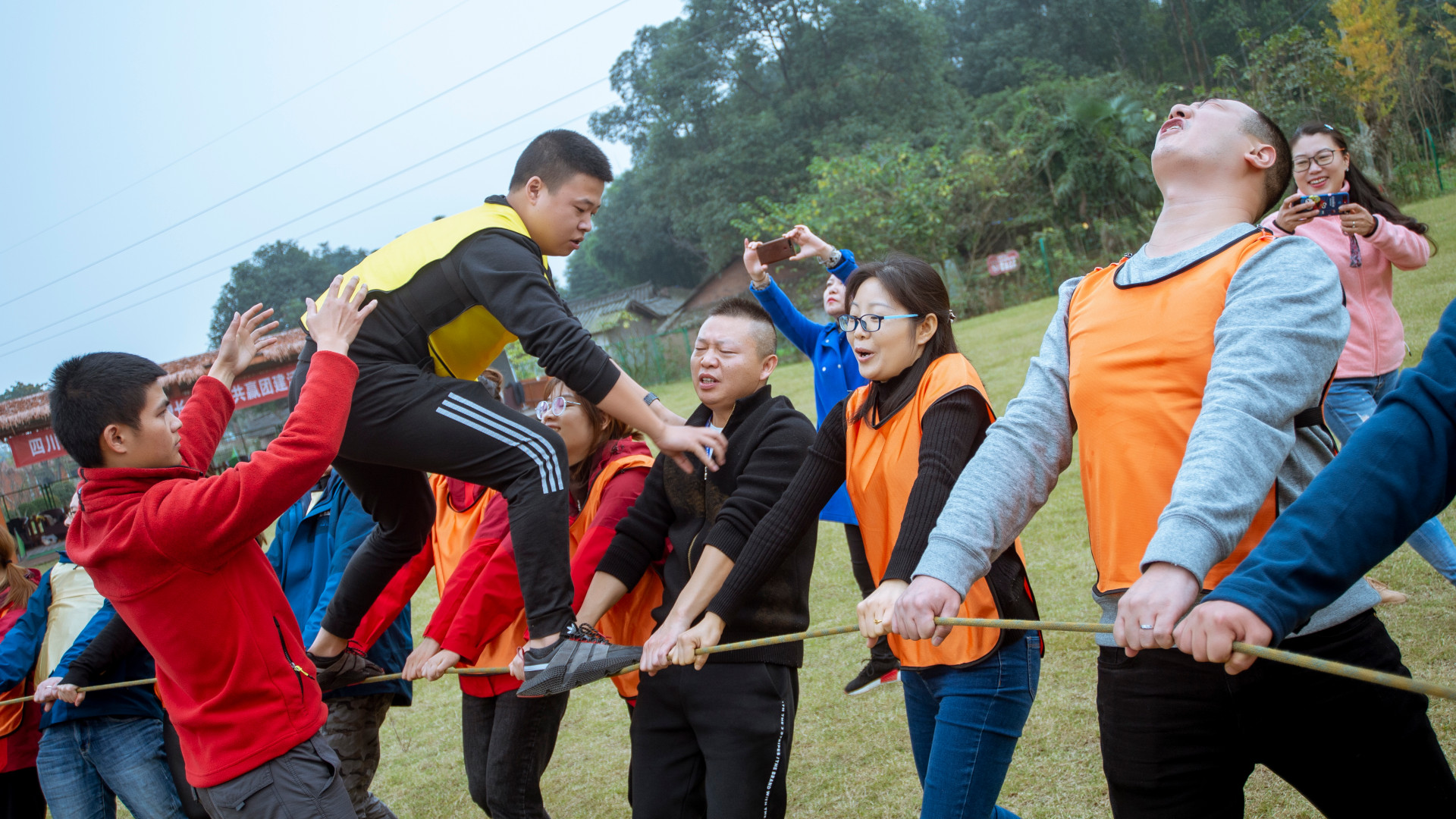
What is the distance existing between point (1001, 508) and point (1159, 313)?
1.66ft

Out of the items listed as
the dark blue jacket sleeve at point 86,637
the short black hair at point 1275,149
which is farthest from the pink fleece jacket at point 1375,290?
the dark blue jacket sleeve at point 86,637

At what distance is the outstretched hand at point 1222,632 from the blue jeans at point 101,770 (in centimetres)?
401

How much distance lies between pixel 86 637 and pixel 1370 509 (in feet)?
14.3

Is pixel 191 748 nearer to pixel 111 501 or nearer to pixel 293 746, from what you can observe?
pixel 293 746

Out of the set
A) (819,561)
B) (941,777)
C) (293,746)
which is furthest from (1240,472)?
(819,561)

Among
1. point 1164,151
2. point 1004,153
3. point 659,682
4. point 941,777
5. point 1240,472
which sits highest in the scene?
point 1164,151

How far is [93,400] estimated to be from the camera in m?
2.68

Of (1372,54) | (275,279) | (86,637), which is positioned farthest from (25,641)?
(275,279)

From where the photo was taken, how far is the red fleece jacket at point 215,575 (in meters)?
2.49

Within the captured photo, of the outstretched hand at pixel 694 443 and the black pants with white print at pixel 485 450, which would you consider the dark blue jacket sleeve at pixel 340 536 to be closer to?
the black pants with white print at pixel 485 450

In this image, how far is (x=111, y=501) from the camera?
8.50 feet

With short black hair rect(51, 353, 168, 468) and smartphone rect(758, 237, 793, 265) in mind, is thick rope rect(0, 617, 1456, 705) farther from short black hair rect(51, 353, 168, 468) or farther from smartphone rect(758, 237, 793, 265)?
smartphone rect(758, 237, 793, 265)

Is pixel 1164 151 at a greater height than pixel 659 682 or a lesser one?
greater

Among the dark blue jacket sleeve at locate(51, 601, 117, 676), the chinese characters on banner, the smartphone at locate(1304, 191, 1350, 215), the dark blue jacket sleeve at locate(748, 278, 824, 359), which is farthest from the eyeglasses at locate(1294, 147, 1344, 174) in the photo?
the chinese characters on banner
